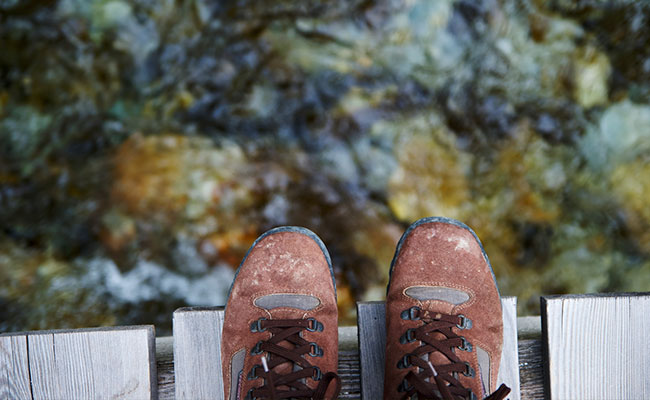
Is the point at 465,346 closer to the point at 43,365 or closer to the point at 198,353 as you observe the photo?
the point at 198,353

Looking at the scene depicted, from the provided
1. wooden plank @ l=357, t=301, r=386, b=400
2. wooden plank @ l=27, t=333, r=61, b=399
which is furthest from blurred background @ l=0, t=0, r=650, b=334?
wooden plank @ l=27, t=333, r=61, b=399

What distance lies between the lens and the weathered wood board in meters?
1.04

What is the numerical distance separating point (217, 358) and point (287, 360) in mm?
169

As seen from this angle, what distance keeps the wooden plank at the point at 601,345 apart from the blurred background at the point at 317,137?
1.67 ft

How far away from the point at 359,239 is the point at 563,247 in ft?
2.36

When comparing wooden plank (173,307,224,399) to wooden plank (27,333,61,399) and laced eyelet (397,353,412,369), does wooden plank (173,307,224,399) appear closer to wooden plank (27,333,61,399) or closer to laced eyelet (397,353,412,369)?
wooden plank (27,333,61,399)

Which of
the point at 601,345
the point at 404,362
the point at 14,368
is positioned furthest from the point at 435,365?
the point at 14,368

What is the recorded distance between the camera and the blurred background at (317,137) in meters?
1.60

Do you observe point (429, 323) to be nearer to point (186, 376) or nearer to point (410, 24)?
point (186, 376)

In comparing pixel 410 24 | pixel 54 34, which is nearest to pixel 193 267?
pixel 54 34

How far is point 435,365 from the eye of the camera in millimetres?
1076

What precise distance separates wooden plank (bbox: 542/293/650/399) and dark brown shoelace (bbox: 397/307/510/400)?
0.66 ft

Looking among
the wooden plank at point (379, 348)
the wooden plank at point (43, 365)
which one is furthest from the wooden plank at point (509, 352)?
the wooden plank at point (43, 365)

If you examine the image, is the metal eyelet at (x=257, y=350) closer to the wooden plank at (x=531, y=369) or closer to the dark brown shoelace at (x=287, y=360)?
the dark brown shoelace at (x=287, y=360)
